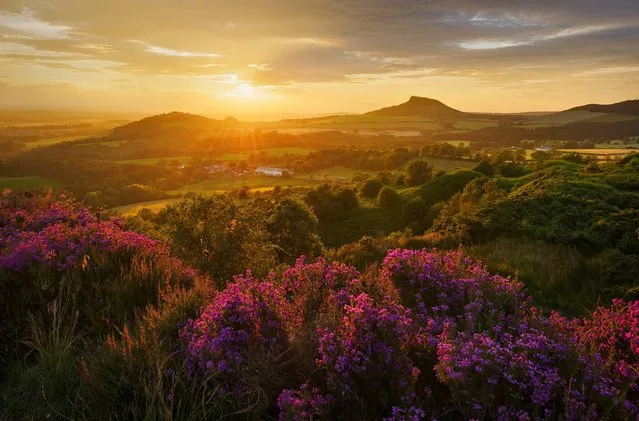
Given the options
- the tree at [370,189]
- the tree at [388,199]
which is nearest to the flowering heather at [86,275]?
the tree at [388,199]

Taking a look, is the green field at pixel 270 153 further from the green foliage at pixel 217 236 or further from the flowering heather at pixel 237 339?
the flowering heather at pixel 237 339

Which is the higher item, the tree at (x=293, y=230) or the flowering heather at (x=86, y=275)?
the flowering heather at (x=86, y=275)

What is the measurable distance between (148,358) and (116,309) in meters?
1.71

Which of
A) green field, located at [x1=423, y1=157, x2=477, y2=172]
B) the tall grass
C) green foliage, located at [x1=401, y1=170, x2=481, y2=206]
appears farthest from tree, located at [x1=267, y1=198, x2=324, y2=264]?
green field, located at [x1=423, y1=157, x2=477, y2=172]

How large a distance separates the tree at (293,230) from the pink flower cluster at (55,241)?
14.7m

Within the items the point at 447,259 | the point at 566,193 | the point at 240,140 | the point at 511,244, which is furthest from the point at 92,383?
the point at 240,140

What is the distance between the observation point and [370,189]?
50.1 meters

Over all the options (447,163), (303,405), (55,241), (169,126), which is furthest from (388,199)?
(169,126)

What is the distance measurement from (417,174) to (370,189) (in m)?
6.58

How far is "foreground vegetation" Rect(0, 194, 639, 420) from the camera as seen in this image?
307 centimetres

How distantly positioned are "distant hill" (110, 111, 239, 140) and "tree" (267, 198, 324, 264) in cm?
14090

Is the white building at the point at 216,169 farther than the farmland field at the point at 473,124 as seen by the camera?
No

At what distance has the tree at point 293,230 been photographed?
23656 millimetres

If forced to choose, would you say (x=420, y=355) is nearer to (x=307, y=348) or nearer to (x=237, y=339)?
(x=307, y=348)
